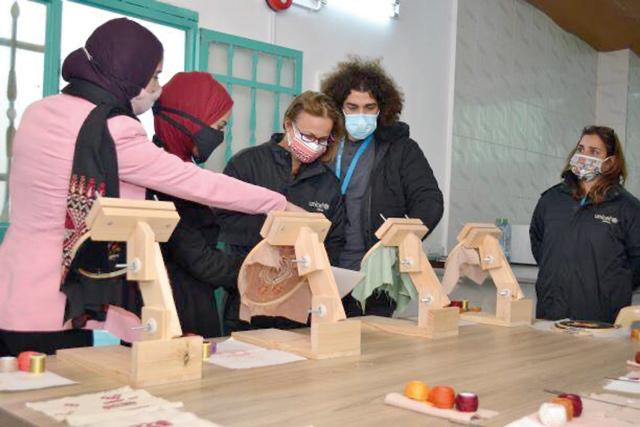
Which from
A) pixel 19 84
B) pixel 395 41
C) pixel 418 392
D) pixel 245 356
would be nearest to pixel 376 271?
pixel 245 356

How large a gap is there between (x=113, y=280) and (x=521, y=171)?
530 cm

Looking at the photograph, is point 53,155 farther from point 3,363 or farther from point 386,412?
point 386,412

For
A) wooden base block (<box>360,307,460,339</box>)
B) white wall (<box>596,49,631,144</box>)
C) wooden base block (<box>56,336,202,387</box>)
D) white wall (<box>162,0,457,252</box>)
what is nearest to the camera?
wooden base block (<box>56,336,202,387</box>)

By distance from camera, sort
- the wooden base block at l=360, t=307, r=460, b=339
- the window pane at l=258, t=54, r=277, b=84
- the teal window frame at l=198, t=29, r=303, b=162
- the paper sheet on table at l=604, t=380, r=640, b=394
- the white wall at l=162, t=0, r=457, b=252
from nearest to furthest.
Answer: the paper sheet on table at l=604, t=380, r=640, b=394
the wooden base block at l=360, t=307, r=460, b=339
the teal window frame at l=198, t=29, r=303, b=162
the white wall at l=162, t=0, r=457, b=252
the window pane at l=258, t=54, r=277, b=84

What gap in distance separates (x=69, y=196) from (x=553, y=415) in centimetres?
107

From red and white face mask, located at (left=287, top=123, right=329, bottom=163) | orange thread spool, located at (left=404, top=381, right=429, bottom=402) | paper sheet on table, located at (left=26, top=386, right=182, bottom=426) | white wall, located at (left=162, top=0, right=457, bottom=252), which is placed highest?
white wall, located at (left=162, top=0, right=457, bottom=252)

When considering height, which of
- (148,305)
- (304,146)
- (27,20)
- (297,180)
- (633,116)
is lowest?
(148,305)

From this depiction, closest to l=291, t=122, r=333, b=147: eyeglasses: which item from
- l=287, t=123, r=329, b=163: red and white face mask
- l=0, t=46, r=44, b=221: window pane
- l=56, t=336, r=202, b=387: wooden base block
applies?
l=287, t=123, r=329, b=163: red and white face mask

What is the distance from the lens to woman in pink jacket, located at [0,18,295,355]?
1.52 m

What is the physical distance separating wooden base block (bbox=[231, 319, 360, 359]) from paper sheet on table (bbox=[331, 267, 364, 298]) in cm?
19

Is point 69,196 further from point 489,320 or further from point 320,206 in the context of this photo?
point 489,320

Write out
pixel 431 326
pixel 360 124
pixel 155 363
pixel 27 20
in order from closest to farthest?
pixel 155 363 < pixel 431 326 < pixel 360 124 < pixel 27 20

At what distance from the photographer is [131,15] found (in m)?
3.26

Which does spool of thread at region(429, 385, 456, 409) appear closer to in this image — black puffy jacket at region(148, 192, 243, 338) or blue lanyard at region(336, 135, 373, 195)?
black puffy jacket at region(148, 192, 243, 338)
